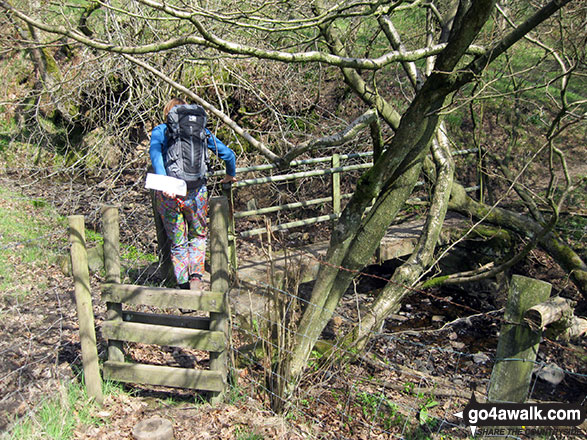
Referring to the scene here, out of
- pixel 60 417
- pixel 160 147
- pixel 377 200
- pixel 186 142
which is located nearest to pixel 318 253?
pixel 377 200

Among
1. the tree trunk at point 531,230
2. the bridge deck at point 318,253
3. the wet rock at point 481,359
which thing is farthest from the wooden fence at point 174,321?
the tree trunk at point 531,230

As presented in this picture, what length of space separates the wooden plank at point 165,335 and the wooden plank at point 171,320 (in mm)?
94

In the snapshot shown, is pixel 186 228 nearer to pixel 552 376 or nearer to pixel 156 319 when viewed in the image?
pixel 156 319

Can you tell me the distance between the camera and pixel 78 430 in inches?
131

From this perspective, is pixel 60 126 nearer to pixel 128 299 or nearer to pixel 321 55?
pixel 128 299

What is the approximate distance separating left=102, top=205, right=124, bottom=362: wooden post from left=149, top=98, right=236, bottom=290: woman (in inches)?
42.2

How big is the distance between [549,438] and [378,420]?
1.35m

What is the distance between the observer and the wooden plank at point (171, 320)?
371cm

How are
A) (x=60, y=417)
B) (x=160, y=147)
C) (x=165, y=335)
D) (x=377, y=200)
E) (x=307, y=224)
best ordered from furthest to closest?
(x=307, y=224)
(x=160, y=147)
(x=377, y=200)
(x=165, y=335)
(x=60, y=417)

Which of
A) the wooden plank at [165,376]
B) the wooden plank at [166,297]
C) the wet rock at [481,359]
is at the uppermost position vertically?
the wooden plank at [166,297]

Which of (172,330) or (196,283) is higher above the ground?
(196,283)

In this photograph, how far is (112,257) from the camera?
11.9ft

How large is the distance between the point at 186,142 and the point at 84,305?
1883 millimetres

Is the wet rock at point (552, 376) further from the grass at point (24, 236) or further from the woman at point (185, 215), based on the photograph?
the grass at point (24, 236)
